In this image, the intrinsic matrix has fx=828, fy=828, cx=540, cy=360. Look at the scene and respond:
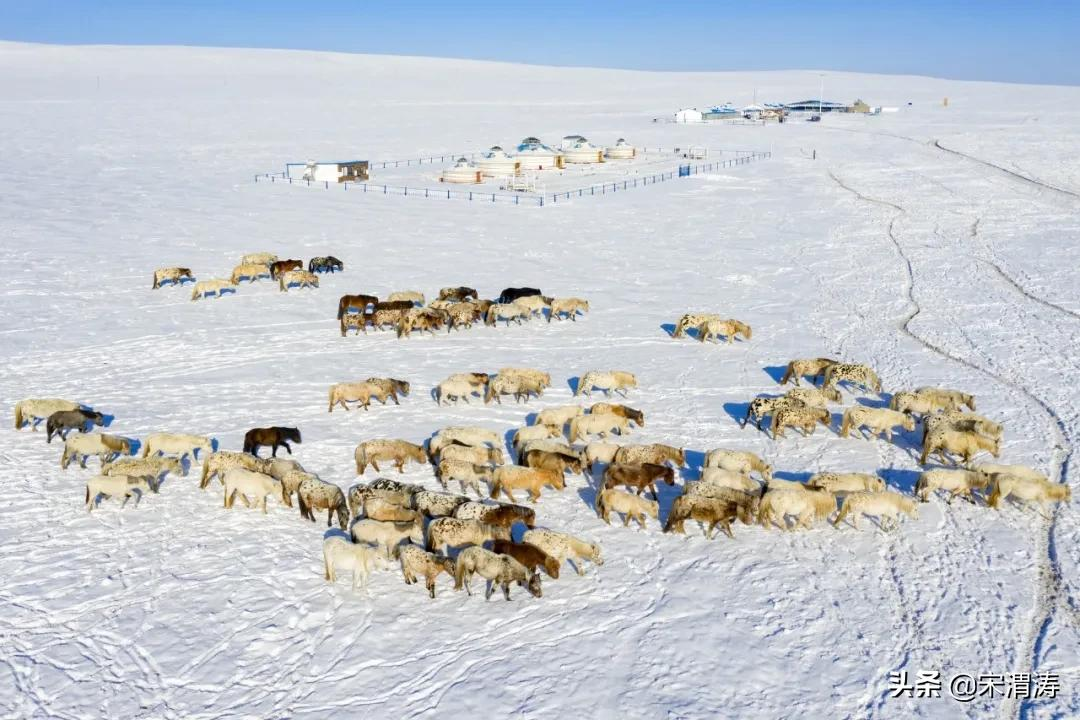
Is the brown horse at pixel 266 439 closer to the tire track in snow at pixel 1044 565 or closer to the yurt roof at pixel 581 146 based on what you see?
the tire track in snow at pixel 1044 565

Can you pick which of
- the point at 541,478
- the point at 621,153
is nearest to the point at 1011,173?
the point at 621,153

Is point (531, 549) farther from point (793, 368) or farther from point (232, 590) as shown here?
point (793, 368)

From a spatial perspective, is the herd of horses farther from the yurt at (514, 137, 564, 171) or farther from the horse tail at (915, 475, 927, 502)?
the yurt at (514, 137, 564, 171)

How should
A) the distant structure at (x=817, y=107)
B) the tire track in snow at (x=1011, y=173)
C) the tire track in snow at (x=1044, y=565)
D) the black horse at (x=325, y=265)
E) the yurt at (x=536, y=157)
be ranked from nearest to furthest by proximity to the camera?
the tire track in snow at (x=1044, y=565) → the black horse at (x=325, y=265) → the tire track in snow at (x=1011, y=173) → the yurt at (x=536, y=157) → the distant structure at (x=817, y=107)

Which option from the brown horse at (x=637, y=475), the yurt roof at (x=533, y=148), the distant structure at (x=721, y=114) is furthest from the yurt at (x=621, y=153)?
the brown horse at (x=637, y=475)

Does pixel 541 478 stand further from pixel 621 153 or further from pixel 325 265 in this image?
pixel 621 153

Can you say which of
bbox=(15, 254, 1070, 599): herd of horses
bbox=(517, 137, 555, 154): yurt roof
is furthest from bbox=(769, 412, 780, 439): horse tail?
bbox=(517, 137, 555, 154): yurt roof
